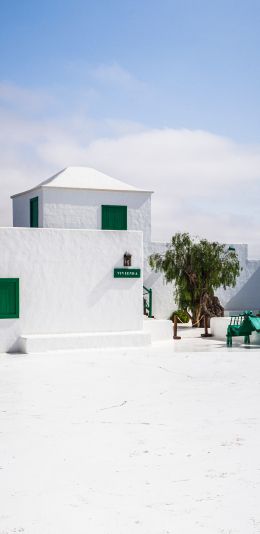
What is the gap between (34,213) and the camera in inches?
872

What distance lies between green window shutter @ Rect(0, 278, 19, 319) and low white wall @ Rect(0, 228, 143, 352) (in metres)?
0.13

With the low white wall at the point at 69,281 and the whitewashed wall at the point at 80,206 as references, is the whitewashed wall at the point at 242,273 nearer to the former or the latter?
the whitewashed wall at the point at 80,206

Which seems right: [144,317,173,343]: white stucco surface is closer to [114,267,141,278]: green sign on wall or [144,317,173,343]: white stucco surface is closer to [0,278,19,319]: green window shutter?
[114,267,141,278]: green sign on wall

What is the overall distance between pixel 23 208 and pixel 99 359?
9.20 meters

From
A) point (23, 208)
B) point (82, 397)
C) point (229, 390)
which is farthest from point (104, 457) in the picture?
point (23, 208)

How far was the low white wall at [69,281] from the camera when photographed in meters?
17.0

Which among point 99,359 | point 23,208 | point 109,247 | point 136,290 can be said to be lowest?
point 99,359

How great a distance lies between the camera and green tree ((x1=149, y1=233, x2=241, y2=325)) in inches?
949

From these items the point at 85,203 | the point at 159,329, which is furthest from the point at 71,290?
the point at 85,203

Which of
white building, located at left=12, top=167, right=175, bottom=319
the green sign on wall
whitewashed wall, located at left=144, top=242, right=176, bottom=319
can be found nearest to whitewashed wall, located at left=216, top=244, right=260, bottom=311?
whitewashed wall, located at left=144, top=242, right=176, bottom=319

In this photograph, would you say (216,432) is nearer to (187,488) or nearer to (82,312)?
(187,488)

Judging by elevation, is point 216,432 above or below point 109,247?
below

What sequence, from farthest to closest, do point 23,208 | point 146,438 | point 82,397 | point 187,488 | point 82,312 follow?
point 23,208 < point 82,312 < point 82,397 < point 146,438 < point 187,488

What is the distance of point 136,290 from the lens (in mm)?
18438
